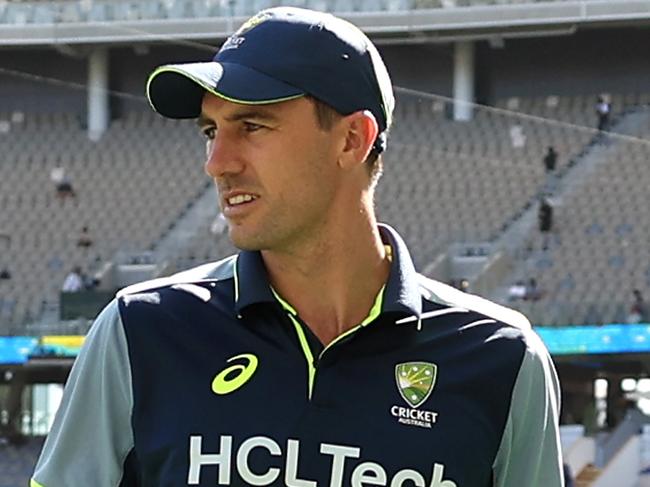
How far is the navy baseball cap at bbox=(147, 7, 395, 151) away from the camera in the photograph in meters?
1.81

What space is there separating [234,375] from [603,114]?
18306 millimetres

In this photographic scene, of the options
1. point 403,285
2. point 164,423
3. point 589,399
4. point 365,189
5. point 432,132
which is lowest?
point 589,399

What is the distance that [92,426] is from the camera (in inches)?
72.6

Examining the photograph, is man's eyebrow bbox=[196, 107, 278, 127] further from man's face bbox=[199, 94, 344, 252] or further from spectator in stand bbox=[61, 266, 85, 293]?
spectator in stand bbox=[61, 266, 85, 293]

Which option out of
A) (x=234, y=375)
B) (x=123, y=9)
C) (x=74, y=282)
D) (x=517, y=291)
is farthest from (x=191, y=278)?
(x=123, y=9)

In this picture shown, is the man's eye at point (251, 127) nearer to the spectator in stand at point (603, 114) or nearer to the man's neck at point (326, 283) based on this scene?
the man's neck at point (326, 283)

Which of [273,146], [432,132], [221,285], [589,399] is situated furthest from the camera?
[432,132]

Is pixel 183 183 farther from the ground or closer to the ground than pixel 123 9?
closer to the ground

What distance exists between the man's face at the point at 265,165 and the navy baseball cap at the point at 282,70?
0.03 m

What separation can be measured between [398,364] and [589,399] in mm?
13678

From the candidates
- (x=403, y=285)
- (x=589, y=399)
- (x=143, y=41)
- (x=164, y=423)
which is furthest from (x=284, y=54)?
(x=143, y=41)

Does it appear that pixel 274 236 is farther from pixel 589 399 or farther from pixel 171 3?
pixel 171 3

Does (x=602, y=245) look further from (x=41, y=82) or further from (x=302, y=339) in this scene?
(x=302, y=339)

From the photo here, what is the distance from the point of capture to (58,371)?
642 inches
